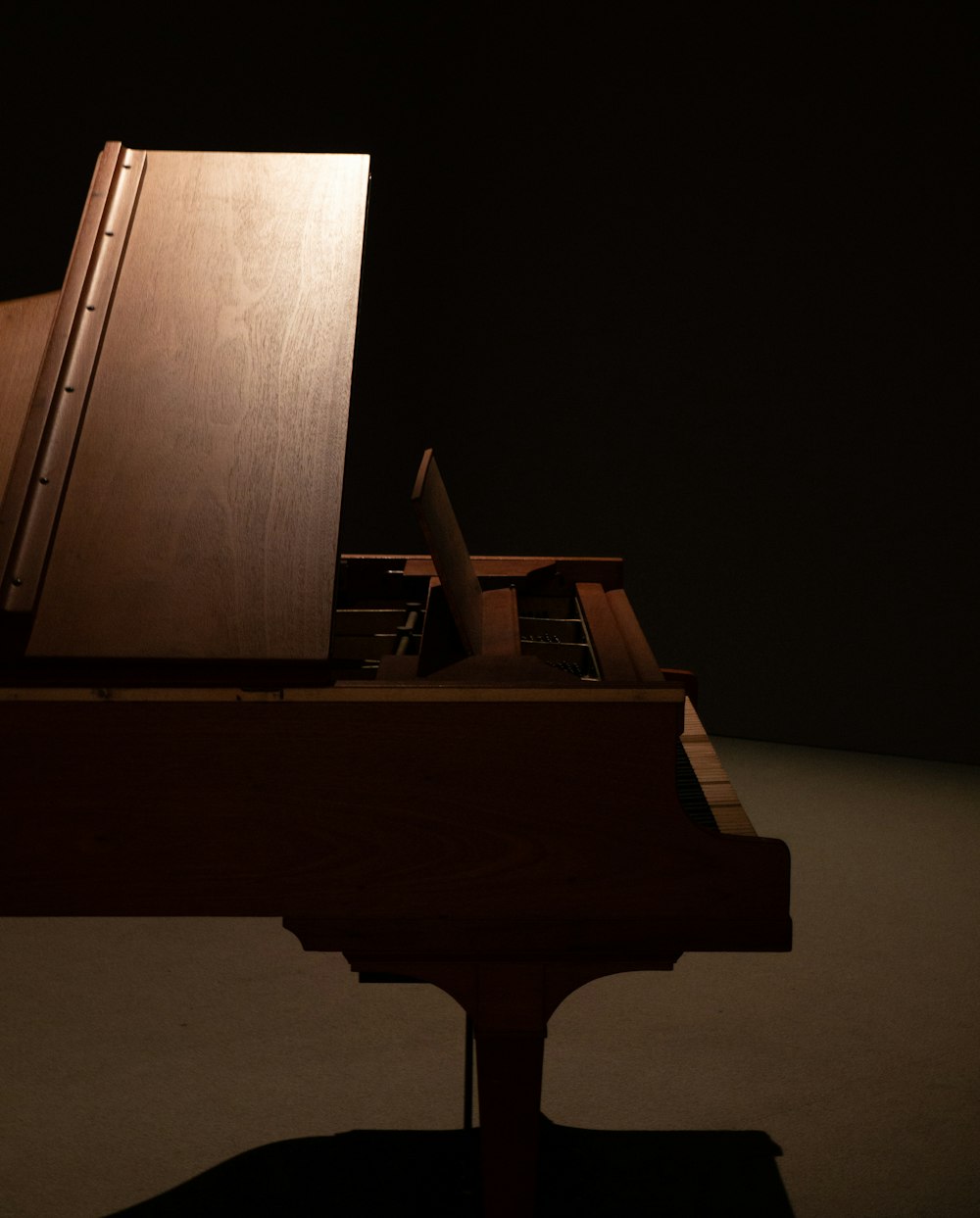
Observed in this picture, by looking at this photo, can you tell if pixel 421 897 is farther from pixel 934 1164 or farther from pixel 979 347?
pixel 979 347

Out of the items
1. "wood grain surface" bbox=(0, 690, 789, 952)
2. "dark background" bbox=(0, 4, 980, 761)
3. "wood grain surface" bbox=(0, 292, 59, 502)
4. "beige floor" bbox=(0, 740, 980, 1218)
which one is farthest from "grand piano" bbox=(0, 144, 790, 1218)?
"dark background" bbox=(0, 4, 980, 761)

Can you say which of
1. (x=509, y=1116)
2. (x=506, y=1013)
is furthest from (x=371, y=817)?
(x=509, y=1116)

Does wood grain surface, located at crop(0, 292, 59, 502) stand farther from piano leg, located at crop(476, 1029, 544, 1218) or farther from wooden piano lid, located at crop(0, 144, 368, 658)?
piano leg, located at crop(476, 1029, 544, 1218)

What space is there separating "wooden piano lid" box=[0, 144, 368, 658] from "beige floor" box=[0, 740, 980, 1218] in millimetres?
1036

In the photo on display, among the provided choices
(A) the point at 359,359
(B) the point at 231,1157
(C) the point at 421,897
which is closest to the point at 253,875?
(C) the point at 421,897

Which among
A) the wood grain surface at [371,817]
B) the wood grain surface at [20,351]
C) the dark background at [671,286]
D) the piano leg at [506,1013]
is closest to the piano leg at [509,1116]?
the piano leg at [506,1013]

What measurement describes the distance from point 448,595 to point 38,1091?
1268 mm

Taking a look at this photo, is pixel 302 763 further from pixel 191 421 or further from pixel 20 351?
pixel 20 351

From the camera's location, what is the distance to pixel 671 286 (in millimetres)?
4496

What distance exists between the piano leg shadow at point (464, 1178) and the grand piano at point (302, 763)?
45 centimetres

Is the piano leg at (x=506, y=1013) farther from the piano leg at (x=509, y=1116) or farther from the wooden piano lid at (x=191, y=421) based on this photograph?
the wooden piano lid at (x=191, y=421)

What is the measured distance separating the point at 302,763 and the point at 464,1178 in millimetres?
931

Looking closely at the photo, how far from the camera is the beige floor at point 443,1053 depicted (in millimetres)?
1767

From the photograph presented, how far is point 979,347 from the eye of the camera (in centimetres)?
400
